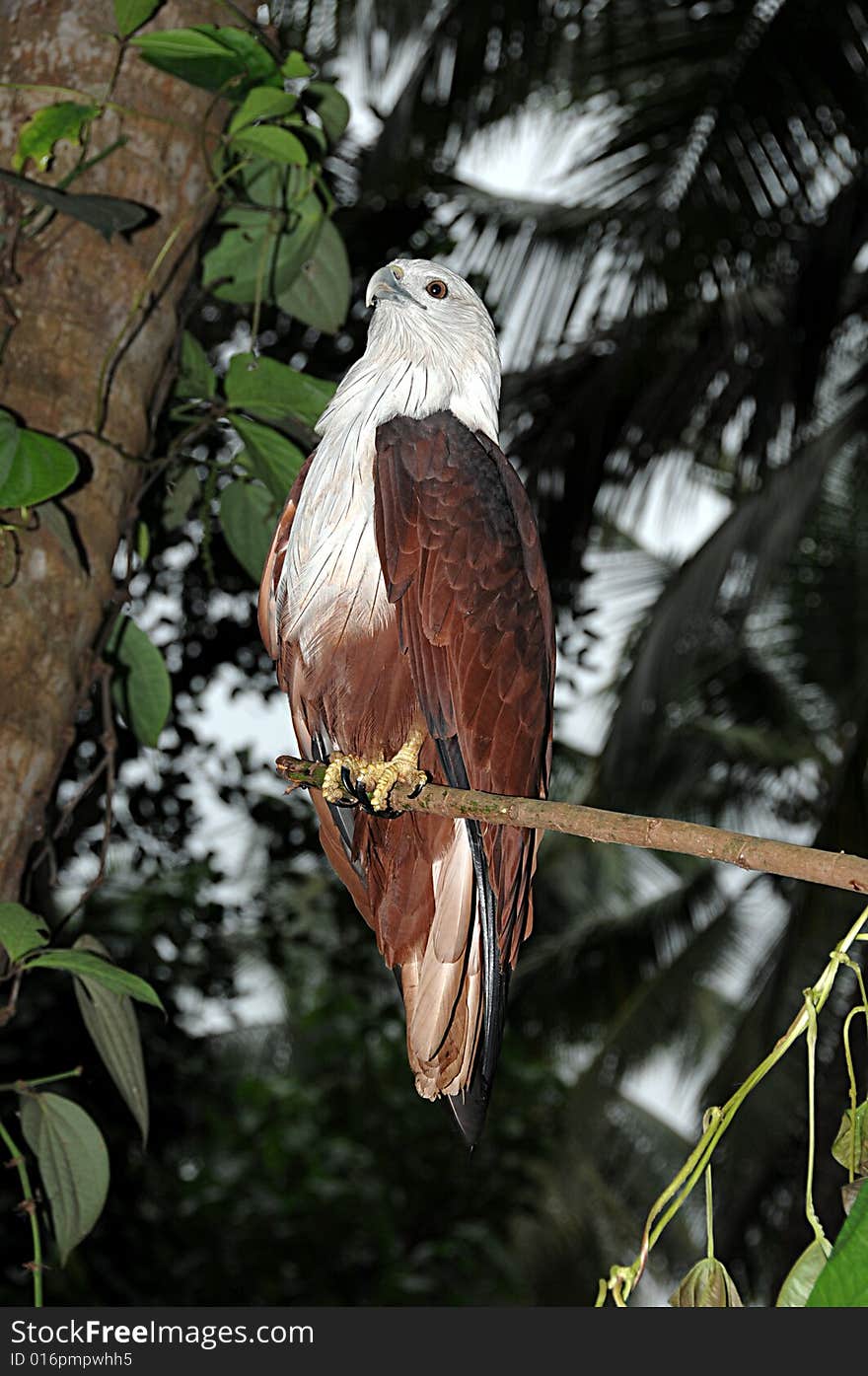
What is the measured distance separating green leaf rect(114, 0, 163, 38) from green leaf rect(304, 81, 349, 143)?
0.45 m

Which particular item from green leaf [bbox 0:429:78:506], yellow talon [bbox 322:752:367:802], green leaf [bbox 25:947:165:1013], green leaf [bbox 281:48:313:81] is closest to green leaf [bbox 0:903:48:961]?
green leaf [bbox 25:947:165:1013]

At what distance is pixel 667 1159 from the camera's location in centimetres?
1200

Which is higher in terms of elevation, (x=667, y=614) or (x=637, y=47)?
(x=637, y=47)

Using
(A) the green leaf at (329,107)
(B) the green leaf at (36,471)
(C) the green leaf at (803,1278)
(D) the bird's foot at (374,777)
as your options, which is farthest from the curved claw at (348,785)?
(A) the green leaf at (329,107)

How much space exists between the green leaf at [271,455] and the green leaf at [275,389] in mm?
44

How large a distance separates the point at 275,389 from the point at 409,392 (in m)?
0.34

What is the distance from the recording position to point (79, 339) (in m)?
1.79

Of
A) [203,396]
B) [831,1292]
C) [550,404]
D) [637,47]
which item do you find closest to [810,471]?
[550,404]

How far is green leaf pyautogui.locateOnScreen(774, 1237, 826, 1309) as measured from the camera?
1.02 m

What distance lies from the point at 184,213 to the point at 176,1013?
3.12 metres

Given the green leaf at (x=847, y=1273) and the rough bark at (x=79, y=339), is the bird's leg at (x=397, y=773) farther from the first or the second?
the green leaf at (x=847, y=1273)

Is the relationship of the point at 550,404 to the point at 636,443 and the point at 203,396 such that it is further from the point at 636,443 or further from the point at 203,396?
the point at 203,396

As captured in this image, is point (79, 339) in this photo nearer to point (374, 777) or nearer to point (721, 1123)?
point (374, 777)

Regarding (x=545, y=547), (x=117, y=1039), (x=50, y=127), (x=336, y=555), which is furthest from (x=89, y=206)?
(x=545, y=547)
